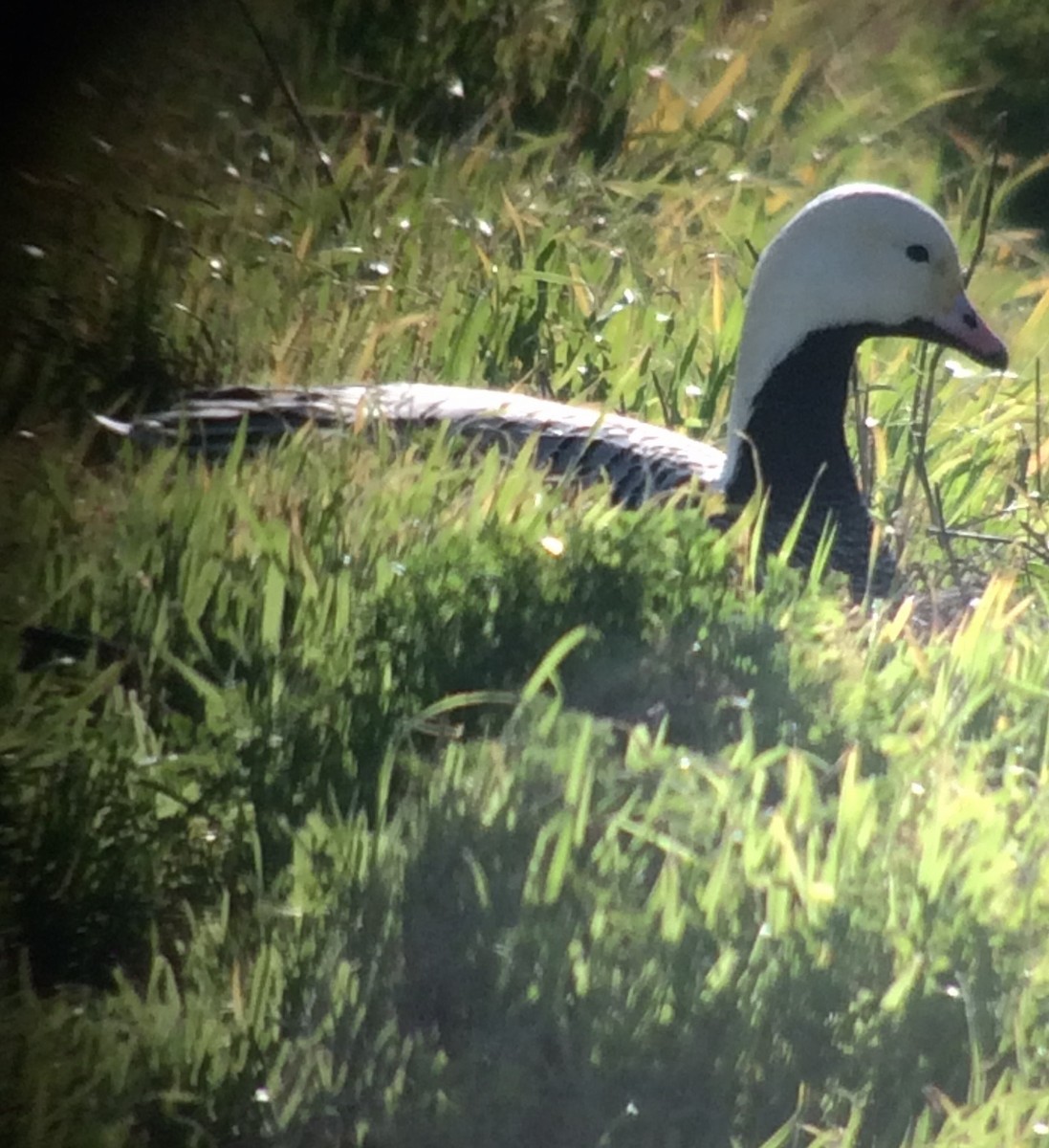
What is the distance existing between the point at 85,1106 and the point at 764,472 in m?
0.83

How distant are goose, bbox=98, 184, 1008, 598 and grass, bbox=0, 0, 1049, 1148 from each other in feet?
0.15

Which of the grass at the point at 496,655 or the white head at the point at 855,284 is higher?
the white head at the point at 855,284

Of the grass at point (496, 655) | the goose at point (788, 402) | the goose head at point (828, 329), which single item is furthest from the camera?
the goose head at point (828, 329)

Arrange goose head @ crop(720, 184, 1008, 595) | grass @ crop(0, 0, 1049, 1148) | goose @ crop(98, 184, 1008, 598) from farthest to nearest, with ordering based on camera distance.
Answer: goose head @ crop(720, 184, 1008, 595) → goose @ crop(98, 184, 1008, 598) → grass @ crop(0, 0, 1049, 1148)

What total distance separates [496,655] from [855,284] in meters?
0.60

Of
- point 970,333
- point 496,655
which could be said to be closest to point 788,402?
point 970,333

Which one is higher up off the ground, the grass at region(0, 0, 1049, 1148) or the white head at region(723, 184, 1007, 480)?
the white head at region(723, 184, 1007, 480)

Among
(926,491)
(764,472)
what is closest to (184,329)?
(764,472)

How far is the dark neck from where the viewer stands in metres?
1.62

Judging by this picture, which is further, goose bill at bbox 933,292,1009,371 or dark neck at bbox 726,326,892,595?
goose bill at bbox 933,292,1009,371

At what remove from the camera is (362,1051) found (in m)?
1.17

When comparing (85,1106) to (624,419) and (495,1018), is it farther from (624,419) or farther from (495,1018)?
(624,419)

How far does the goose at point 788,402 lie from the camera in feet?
5.16

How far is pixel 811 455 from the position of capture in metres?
1.73
